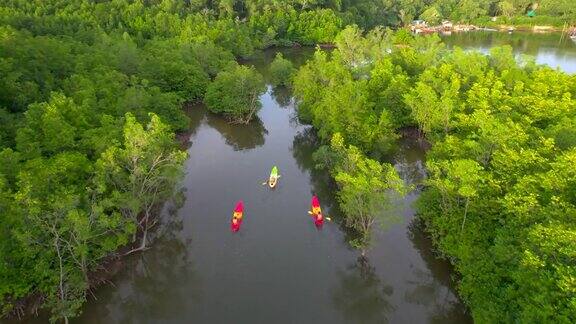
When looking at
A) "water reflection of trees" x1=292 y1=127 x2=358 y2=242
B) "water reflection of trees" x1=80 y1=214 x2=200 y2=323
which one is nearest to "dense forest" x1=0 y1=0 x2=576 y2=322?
"water reflection of trees" x1=80 y1=214 x2=200 y2=323

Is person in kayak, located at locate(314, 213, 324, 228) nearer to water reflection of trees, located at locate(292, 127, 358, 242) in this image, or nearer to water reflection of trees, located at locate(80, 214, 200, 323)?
water reflection of trees, located at locate(292, 127, 358, 242)

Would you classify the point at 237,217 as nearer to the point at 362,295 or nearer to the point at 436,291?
the point at 362,295

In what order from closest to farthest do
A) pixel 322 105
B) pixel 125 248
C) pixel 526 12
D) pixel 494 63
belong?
pixel 125 248 → pixel 322 105 → pixel 494 63 → pixel 526 12

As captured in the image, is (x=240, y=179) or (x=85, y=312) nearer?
(x=85, y=312)

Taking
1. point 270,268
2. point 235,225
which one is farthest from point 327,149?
point 270,268

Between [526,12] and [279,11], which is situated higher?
[279,11]

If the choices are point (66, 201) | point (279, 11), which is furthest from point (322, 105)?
point (279, 11)

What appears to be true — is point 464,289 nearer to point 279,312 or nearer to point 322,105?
point 279,312
